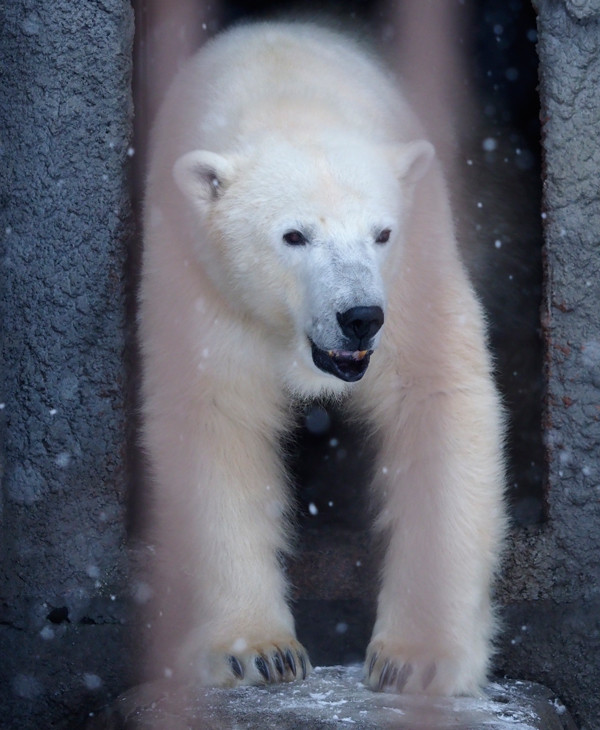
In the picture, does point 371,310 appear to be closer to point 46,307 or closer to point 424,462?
point 424,462

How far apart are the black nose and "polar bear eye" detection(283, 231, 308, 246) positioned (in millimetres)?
230

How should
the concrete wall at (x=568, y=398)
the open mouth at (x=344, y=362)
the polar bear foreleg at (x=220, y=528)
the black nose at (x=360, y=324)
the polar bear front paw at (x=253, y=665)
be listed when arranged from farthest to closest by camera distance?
the concrete wall at (x=568, y=398) < the polar bear foreleg at (x=220, y=528) < the polar bear front paw at (x=253, y=665) < the open mouth at (x=344, y=362) < the black nose at (x=360, y=324)

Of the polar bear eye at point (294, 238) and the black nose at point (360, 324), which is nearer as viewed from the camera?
the black nose at point (360, 324)

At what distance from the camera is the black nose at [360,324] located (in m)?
2.14

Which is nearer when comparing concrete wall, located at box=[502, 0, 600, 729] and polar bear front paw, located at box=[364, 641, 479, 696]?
polar bear front paw, located at box=[364, 641, 479, 696]

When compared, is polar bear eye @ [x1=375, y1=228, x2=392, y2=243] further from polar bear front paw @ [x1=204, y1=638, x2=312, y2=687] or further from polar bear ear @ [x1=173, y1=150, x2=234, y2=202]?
polar bear front paw @ [x1=204, y1=638, x2=312, y2=687]

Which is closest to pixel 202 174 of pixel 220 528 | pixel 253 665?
pixel 220 528

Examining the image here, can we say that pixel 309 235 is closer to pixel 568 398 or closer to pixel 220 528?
pixel 220 528

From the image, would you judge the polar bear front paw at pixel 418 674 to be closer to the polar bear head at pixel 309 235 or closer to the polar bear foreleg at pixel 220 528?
the polar bear foreleg at pixel 220 528

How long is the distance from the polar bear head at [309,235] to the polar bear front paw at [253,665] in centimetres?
64

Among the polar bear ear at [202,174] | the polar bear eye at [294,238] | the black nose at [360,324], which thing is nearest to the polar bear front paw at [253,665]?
the black nose at [360,324]

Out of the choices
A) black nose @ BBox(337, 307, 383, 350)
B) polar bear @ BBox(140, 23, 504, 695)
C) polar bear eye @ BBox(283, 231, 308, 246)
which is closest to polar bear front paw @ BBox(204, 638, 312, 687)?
polar bear @ BBox(140, 23, 504, 695)

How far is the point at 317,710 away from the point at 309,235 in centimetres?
100

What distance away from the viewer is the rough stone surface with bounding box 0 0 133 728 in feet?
8.87
